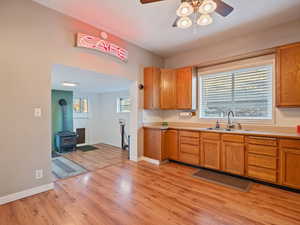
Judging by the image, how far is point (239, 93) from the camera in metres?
3.59

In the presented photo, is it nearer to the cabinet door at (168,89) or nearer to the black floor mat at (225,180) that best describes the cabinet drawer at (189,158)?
the black floor mat at (225,180)

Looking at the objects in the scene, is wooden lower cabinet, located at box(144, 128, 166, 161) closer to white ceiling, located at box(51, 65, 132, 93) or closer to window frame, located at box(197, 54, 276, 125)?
window frame, located at box(197, 54, 276, 125)

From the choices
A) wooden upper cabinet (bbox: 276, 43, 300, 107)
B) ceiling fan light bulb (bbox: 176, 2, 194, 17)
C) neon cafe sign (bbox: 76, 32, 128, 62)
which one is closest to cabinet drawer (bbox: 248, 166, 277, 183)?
wooden upper cabinet (bbox: 276, 43, 300, 107)

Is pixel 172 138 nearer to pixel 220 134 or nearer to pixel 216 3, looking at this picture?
pixel 220 134

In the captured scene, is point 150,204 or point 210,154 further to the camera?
point 210,154

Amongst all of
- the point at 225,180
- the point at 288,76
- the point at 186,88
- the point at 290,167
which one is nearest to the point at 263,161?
the point at 290,167

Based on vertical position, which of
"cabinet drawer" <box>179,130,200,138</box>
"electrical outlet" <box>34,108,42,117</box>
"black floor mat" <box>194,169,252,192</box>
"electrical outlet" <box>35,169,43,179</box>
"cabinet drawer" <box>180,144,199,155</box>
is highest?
"electrical outlet" <box>34,108,42,117</box>

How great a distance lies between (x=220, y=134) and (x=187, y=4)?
2.43 m

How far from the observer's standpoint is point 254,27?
3.02 metres

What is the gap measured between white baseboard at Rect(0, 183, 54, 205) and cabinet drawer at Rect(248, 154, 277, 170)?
3554mm

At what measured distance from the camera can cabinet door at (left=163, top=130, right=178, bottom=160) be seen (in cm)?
389

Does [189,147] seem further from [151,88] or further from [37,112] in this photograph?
[37,112]

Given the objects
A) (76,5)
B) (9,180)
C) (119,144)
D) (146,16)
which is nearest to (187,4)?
(146,16)

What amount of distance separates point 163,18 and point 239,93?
239cm
